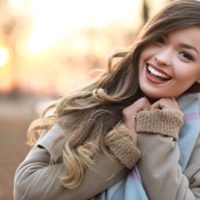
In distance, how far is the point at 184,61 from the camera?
2.57 meters

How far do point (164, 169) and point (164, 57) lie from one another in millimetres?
446

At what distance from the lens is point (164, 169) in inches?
97.7

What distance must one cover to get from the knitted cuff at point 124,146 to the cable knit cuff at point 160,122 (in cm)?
6

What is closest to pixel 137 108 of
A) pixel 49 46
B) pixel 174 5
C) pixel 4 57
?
pixel 174 5

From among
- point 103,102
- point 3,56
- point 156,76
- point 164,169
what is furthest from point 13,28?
point 164,169

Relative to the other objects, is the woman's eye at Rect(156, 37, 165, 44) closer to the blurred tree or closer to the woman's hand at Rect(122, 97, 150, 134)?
the woman's hand at Rect(122, 97, 150, 134)

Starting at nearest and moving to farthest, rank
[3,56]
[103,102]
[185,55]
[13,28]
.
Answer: [185,55] → [103,102] → [13,28] → [3,56]

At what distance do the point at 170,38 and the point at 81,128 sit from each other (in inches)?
20.4

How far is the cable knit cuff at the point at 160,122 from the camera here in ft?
8.31

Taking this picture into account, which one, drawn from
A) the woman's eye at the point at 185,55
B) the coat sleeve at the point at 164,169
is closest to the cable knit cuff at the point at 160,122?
the coat sleeve at the point at 164,169

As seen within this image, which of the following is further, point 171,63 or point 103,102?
point 103,102

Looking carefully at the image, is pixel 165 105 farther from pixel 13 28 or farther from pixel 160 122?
pixel 13 28

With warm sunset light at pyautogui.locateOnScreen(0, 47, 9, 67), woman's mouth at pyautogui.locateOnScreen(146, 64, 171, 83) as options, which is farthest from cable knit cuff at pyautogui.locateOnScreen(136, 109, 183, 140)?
warm sunset light at pyautogui.locateOnScreen(0, 47, 9, 67)

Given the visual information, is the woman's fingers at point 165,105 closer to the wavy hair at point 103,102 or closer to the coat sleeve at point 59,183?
the wavy hair at point 103,102
